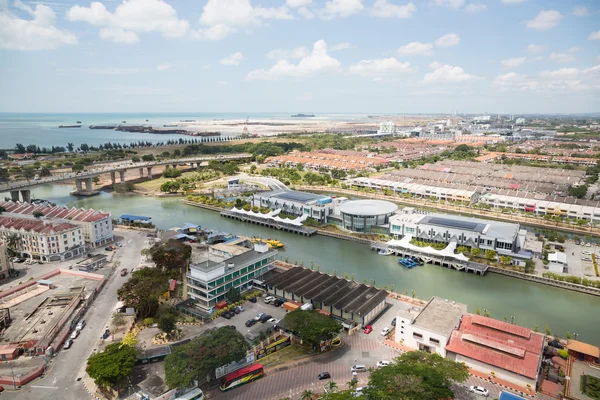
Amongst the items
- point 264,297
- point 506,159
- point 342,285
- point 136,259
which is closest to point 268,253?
point 264,297

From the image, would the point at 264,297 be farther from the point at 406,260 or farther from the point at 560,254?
the point at 560,254

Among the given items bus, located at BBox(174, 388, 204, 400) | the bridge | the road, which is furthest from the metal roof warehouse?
the bridge

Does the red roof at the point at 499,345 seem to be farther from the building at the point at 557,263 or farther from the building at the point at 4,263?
the building at the point at 4,263

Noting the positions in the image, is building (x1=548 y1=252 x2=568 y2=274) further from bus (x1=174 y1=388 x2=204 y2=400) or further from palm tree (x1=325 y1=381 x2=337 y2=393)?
bus (x1=174 y1=388 x2=204 y2=400)

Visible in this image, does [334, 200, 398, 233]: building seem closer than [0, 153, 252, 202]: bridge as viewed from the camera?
Yes

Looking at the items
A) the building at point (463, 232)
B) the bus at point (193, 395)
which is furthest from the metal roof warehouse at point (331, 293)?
the building at point (463, 232)

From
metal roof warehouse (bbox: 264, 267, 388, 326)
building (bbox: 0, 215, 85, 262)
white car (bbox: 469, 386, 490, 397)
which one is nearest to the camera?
white car (bbox: 469, 386, 490, 397)

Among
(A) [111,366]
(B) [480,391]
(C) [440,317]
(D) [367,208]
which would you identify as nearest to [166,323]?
(A) [111,366]
